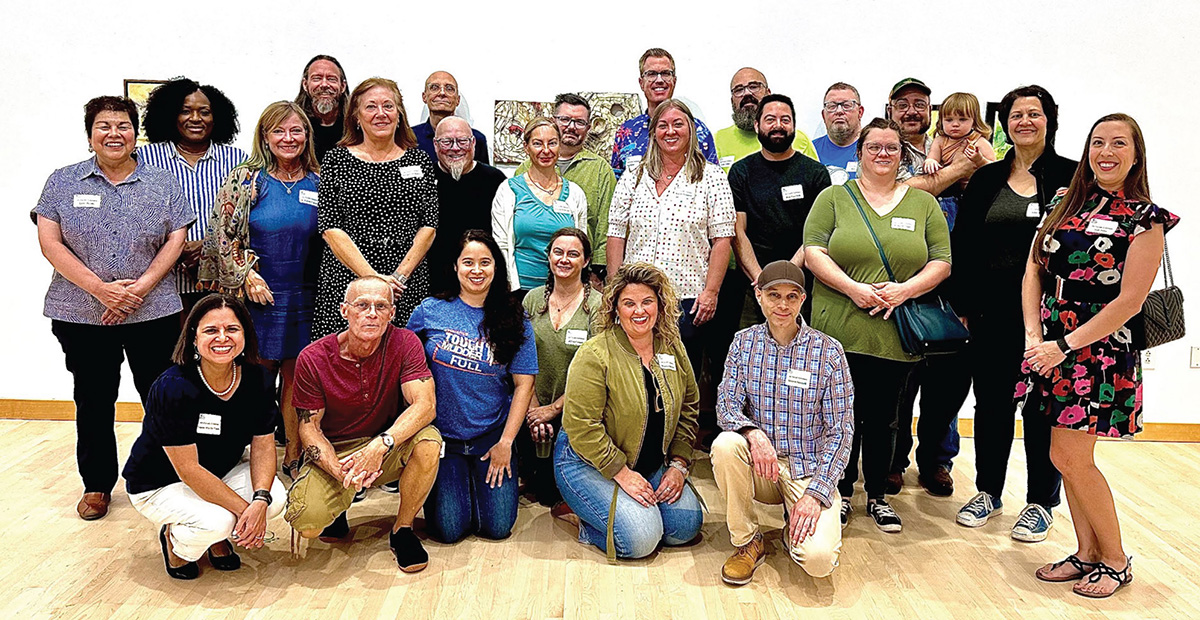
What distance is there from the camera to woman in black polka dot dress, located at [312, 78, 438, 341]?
144 inches

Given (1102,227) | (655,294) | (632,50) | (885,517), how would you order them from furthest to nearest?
(632,50)
(885,517)
(655,294)
(1102,227)

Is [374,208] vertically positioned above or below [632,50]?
below

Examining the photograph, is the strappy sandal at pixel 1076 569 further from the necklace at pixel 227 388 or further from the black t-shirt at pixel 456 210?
the necklace at pixel 227 388

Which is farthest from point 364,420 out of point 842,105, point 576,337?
point 842,105

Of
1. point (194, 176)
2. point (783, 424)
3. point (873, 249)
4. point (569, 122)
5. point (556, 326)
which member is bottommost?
point (783, 424)

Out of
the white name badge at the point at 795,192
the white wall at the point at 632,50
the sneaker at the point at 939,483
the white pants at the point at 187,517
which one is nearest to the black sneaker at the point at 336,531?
the white pants at the point at 187,517

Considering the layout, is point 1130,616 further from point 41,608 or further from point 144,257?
point 144,257

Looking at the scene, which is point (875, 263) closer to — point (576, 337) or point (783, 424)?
point (783, 424)

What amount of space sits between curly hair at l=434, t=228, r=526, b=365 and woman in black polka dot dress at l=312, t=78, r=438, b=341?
304 millimetres

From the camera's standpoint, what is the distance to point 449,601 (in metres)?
2.96

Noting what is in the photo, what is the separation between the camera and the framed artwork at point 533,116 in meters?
4.94

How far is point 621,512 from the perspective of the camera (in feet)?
10.7

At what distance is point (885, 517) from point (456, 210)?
A: 2097 mm

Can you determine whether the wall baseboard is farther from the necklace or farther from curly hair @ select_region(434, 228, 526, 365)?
curly hair @ select_region(434, 228, 526, 365)
